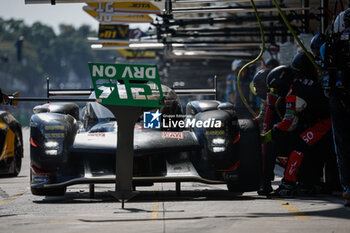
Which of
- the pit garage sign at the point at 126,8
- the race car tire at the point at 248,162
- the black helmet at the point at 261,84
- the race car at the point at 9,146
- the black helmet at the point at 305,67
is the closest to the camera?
the race car tire at the point at 248,162

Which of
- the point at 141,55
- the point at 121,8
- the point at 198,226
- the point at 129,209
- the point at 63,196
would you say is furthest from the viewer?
the point at 141,55

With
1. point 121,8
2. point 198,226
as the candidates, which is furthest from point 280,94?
point 121,8

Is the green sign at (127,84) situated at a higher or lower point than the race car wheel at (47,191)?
higher

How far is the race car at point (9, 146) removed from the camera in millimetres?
13789

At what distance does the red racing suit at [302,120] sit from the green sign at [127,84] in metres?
2.07

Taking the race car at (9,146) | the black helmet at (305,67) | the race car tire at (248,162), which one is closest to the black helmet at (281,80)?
the black helmet at (305,67)

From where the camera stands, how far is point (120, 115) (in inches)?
342

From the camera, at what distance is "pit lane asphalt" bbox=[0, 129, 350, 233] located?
6.97 m

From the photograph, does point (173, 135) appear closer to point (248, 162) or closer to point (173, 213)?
point (248, 162)

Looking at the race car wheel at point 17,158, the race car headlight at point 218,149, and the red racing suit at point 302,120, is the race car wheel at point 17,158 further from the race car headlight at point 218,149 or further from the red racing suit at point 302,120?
the red racing suit at point 302,120

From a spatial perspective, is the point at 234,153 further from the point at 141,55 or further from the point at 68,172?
the point at 141,55

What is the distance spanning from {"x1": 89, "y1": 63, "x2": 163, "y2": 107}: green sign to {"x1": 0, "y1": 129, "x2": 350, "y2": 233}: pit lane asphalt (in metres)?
1.11

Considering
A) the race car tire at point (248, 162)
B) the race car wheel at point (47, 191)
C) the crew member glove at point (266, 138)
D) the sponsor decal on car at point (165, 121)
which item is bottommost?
the race car wheel at point (47, 191)

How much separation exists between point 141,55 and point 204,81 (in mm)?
12966
